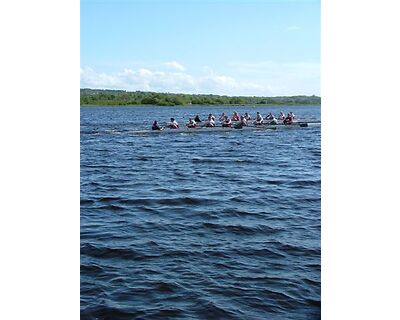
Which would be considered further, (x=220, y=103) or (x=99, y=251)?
(x=220, y=103)

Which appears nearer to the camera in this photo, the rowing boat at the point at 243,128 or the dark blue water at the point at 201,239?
the dark blue water at the point at 201,239

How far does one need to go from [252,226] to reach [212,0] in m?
2.42

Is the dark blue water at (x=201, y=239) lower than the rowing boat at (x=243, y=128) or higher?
lower

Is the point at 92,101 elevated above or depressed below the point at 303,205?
above

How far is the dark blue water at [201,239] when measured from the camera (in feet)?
10.6

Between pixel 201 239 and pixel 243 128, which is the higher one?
pixel 243 128

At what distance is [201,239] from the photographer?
4586mm

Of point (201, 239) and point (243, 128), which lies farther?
point (243, 128)

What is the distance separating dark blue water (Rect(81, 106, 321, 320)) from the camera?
322 cm

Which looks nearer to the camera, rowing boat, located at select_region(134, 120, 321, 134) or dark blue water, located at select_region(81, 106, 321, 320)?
dark blue water, located at select_region(81, 106, 321, 320)

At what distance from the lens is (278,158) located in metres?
9.88
